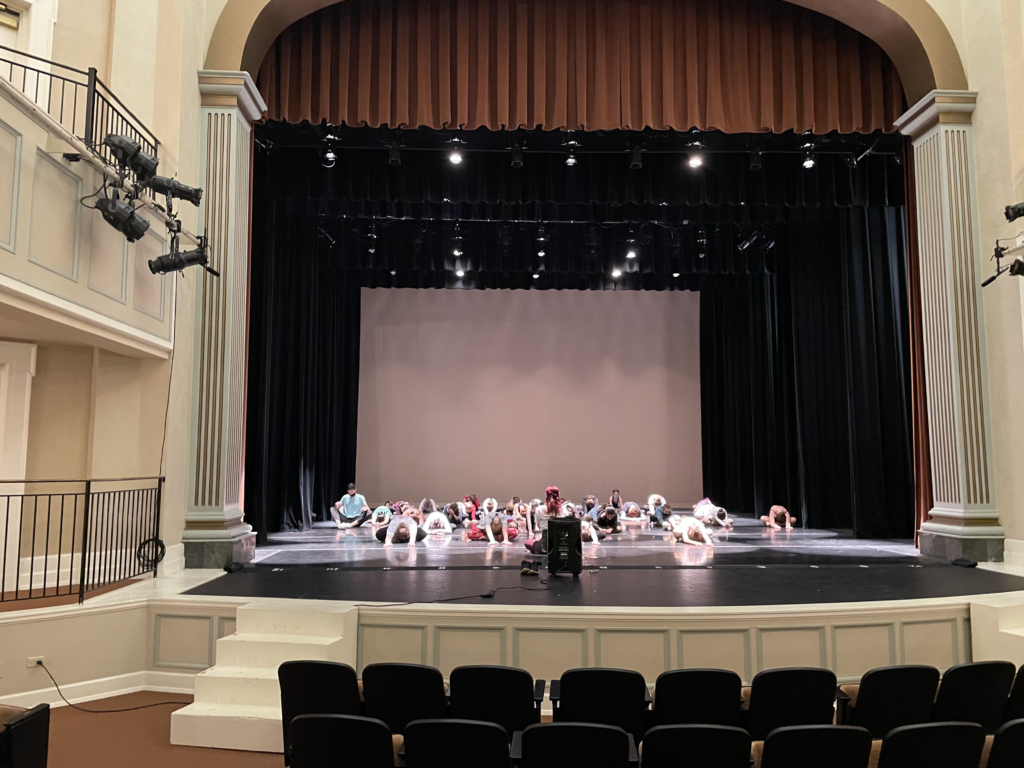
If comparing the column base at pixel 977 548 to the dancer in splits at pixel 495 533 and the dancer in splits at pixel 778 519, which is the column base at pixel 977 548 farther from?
the dancer in splits at pixel 495 533

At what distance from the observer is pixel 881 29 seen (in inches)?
357

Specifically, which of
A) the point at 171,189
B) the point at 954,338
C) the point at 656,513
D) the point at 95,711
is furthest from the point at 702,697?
the point at 656,513

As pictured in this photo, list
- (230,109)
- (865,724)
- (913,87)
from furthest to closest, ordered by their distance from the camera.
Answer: (913,87), (230,109), (865,724)

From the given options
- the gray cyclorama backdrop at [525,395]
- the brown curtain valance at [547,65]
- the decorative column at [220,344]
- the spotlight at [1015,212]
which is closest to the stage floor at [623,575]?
the decorative column at [220,344]

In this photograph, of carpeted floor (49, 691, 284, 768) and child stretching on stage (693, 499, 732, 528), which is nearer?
carpeted floor (49, 691, 284, 768)

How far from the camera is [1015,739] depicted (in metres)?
2.97

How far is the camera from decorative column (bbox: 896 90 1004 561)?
8.31 metres

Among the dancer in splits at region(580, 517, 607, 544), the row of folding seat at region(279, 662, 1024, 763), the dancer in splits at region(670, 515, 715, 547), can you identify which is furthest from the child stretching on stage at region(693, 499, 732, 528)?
the row of folding seat at region(279, 662, 1024, 763)

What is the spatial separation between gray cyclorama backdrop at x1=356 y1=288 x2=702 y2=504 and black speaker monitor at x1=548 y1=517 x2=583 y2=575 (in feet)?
29.6

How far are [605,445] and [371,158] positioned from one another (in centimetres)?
852

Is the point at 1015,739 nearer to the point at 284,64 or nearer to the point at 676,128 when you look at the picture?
the point at 676,128

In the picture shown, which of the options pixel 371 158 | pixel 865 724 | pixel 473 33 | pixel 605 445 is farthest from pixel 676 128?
pixel 605 445

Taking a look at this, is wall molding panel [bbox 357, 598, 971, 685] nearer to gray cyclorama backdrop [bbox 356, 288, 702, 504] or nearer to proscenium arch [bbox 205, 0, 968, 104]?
proscenium arch [bbox 205, 0, 968, 104]

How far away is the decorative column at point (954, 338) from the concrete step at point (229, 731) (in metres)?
7.35
